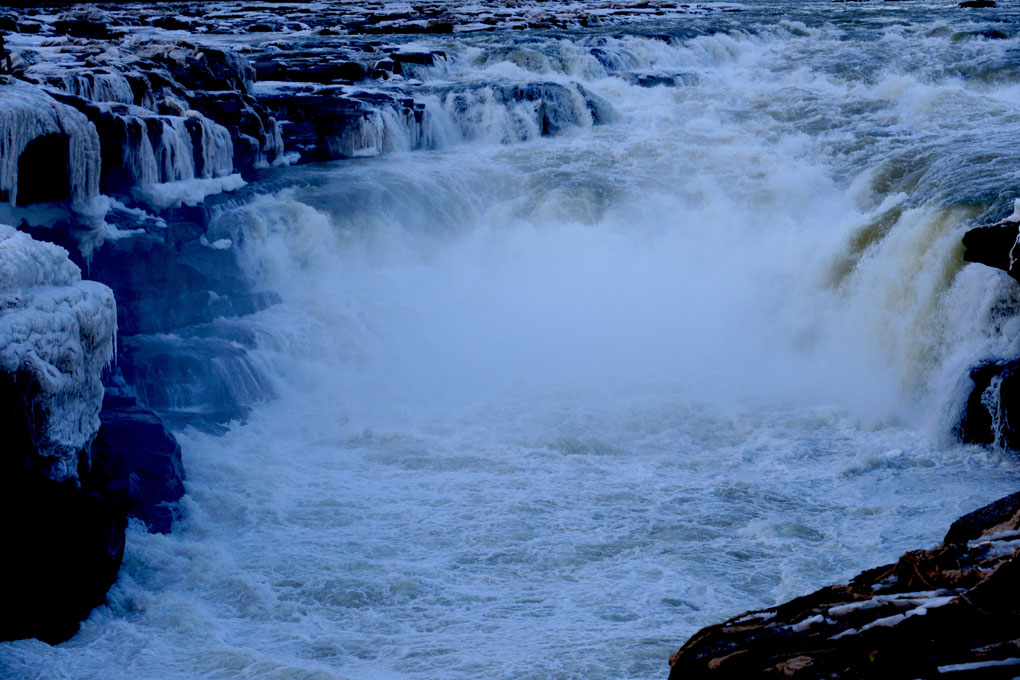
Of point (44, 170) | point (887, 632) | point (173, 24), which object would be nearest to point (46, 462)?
point (44, 170)

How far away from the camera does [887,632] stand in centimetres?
410

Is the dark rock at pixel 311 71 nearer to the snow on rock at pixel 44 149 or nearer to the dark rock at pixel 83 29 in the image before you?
the dark rock at pixel 83 29

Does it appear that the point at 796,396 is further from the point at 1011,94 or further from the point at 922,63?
the point at 922,63

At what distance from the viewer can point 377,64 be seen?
22484 mm

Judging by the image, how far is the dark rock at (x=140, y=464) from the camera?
28.2 feet

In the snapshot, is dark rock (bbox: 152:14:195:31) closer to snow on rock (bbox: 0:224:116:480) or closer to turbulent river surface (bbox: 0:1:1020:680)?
turbulent river surface (bbox: 0:1:1020:680)

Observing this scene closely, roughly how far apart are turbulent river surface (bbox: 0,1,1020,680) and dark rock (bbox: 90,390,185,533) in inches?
9.4

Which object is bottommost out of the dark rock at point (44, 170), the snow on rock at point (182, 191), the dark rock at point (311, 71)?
the snow on rock at point (182, 191)

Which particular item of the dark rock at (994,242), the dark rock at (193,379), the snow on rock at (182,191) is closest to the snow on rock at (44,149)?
the snow on rock at (182,191)

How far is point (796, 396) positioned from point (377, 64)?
13.6 metres

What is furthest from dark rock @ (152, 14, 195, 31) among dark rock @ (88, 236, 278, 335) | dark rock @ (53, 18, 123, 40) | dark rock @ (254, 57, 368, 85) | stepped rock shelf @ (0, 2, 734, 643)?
dark rock @ (88, 236, 278, 335)

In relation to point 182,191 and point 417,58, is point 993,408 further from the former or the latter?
point 417,58

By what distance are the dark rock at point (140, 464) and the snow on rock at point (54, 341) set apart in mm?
524

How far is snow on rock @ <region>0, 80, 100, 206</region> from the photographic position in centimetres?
1093
